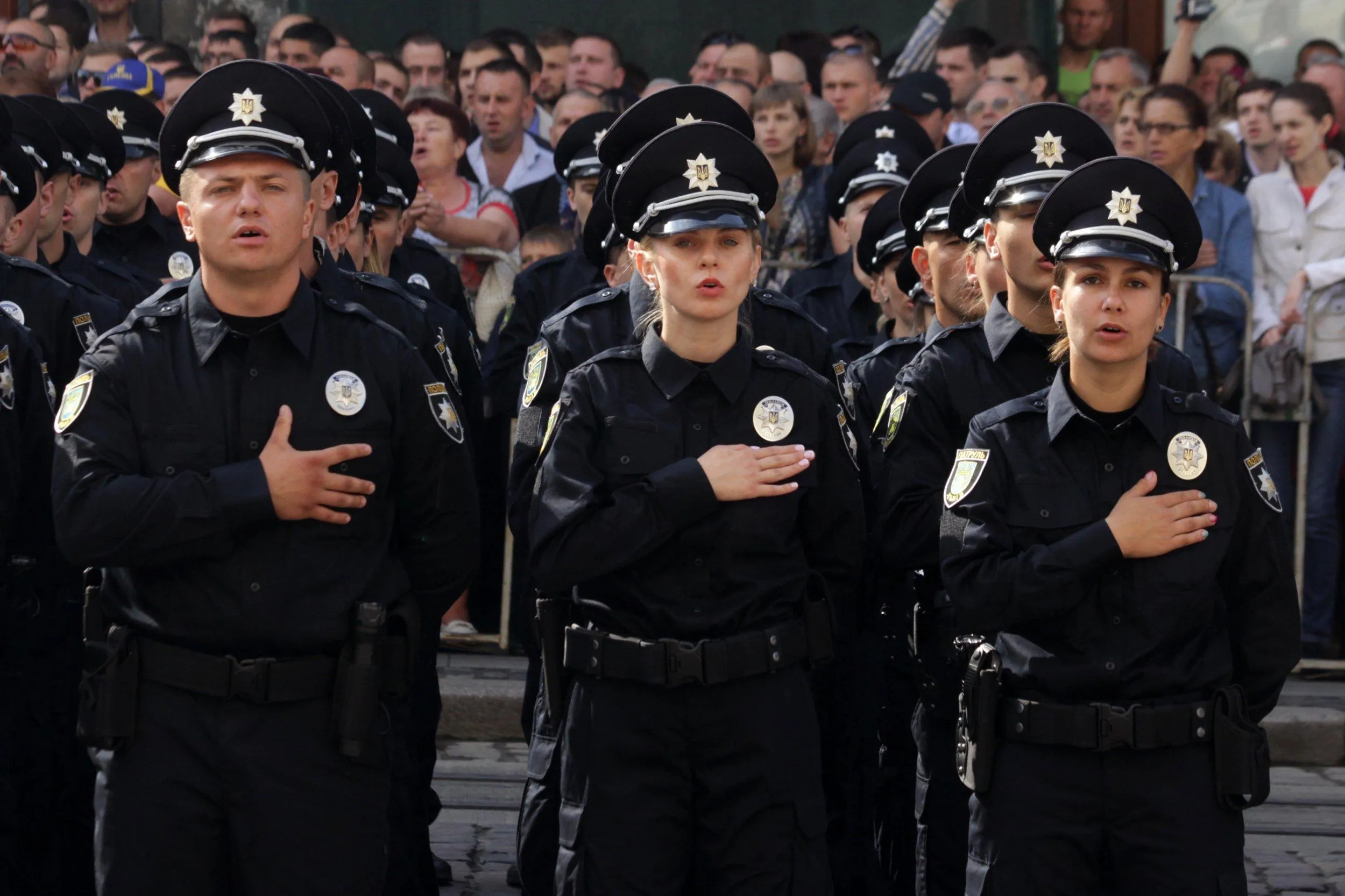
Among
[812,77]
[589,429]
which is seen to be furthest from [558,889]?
[812,77]

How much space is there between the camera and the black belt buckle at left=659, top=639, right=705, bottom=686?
14.6 ft

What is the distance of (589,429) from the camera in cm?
465

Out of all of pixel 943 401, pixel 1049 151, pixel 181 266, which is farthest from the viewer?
pixel 181 266

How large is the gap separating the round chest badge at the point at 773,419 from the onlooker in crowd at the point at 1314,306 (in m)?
4.75

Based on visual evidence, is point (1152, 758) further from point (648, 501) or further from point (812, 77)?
point (812, 77)

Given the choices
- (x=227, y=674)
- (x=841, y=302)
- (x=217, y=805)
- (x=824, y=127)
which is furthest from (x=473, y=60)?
(x=217, y=805)

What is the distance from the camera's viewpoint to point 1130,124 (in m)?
9.45

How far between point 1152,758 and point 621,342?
204cm

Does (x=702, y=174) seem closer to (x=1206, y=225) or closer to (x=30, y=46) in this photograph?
(x=1206, y=225)

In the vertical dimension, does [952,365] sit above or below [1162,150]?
below

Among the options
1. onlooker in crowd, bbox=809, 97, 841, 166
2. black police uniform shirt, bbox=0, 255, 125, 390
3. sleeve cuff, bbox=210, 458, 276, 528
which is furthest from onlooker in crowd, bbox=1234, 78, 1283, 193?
sleeve cuff, bbox=210, 458, 276, 528

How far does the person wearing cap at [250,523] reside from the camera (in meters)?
4.24

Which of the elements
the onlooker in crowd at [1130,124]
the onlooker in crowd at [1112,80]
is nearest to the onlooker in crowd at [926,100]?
the onlooker in crowd at [1130,124]

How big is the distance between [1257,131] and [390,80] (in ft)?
14.6
